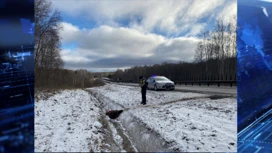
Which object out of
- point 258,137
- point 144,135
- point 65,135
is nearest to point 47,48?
point 65,135

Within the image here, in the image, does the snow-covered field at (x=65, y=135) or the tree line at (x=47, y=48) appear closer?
the snow-covered field at (x=65, y=135)

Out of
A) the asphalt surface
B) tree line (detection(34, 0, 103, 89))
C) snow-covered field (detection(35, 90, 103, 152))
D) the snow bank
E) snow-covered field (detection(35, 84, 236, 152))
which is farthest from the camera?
the snow bank

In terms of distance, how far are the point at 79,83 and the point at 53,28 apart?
10.5 feet

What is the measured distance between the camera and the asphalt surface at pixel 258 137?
4164mm

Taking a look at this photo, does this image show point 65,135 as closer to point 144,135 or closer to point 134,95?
point 144,135

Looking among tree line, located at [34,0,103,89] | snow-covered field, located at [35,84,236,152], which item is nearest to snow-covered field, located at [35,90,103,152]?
snow-covered field, located at [35,84,236,152]

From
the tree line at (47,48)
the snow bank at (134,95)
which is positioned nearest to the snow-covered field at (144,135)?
the tree line at (47,48)

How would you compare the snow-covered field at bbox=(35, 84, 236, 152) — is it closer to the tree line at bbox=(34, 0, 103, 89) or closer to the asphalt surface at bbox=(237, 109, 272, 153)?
the asphalt surface at bbox=(237, 109, 272, 153)

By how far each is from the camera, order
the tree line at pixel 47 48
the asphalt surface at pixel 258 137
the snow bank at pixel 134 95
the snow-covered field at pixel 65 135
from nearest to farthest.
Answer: the snow-covered field at pixel 65 135 → the asphalt surface at pixel 258 137 → the tree line at pixel 47 48 → the snow bank at pixel 134 95

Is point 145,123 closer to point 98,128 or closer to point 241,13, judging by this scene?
point 98,128

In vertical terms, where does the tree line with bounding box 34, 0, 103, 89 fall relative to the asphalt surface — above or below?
above

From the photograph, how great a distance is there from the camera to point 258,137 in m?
4.49

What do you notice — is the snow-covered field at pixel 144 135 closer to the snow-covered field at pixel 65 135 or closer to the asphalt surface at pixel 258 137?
the snow-covered field at pixel 65 135

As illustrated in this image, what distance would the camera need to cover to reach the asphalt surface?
416 cm
